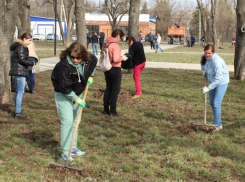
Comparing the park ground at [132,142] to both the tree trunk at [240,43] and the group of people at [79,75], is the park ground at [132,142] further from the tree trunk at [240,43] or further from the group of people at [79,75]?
the tree trunk at [240,43]

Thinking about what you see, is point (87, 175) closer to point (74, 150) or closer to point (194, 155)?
point (74, 150)

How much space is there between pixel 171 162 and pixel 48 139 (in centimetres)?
210

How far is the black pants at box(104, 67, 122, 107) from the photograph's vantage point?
24.1ft

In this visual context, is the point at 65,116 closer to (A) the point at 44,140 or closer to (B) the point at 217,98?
(A) the point at 44,140

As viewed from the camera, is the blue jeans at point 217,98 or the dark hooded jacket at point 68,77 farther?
the blue jeans at point 217,98

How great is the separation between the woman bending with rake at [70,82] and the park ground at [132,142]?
47 cm

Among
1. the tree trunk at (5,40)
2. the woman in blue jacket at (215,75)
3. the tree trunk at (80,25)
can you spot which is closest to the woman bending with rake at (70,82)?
the woman in blue jacket at (215,75)

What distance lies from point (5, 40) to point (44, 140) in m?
3.23

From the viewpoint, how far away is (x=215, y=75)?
6.01 metres

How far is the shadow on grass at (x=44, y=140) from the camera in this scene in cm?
527

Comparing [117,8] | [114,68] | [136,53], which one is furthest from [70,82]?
[117,8]

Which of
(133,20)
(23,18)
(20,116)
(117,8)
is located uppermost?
(117,8)

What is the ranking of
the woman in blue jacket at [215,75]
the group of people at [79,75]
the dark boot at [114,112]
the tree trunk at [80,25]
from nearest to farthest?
the group of people at [79,75]
the woman in blue jacket at [215,75]
the dark boot at [114,112]
the tree trunk at [80,25]

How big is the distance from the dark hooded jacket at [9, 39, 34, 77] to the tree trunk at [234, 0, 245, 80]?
7727mm
